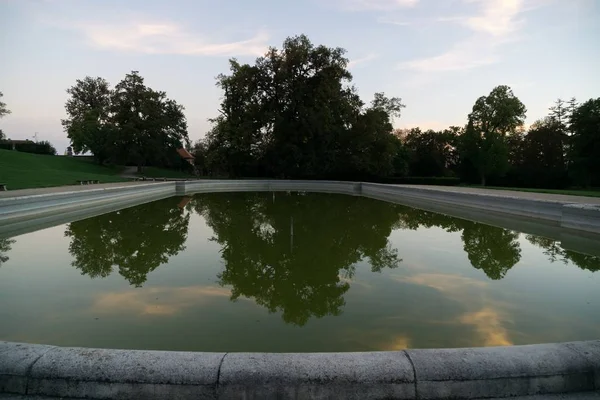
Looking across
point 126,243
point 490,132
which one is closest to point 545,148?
point 490,132

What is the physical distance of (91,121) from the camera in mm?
58969

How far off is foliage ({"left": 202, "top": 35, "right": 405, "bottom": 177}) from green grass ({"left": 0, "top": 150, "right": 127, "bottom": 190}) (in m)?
13.9

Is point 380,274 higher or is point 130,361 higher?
point 130,361

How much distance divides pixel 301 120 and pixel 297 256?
3350cm

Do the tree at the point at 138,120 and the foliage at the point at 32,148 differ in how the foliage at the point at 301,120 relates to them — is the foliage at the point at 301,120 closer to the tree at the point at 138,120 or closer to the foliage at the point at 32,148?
the tree at the point at 138,120

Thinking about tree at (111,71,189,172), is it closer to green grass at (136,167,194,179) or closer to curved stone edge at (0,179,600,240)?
green grass at (136,167,194,179)

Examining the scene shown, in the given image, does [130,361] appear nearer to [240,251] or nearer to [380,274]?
[380,274]

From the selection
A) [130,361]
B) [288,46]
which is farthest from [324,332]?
[288,46]

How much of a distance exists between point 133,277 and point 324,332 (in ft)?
11.7

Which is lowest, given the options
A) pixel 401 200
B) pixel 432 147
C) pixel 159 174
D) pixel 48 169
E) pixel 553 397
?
pixel 401 200

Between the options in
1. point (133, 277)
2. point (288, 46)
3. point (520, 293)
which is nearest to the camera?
point (520, 293)

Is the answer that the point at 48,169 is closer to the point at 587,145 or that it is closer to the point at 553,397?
the point at 553,397

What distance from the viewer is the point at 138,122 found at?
50781 millimetres

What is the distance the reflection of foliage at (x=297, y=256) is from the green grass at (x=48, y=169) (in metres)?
17.6
